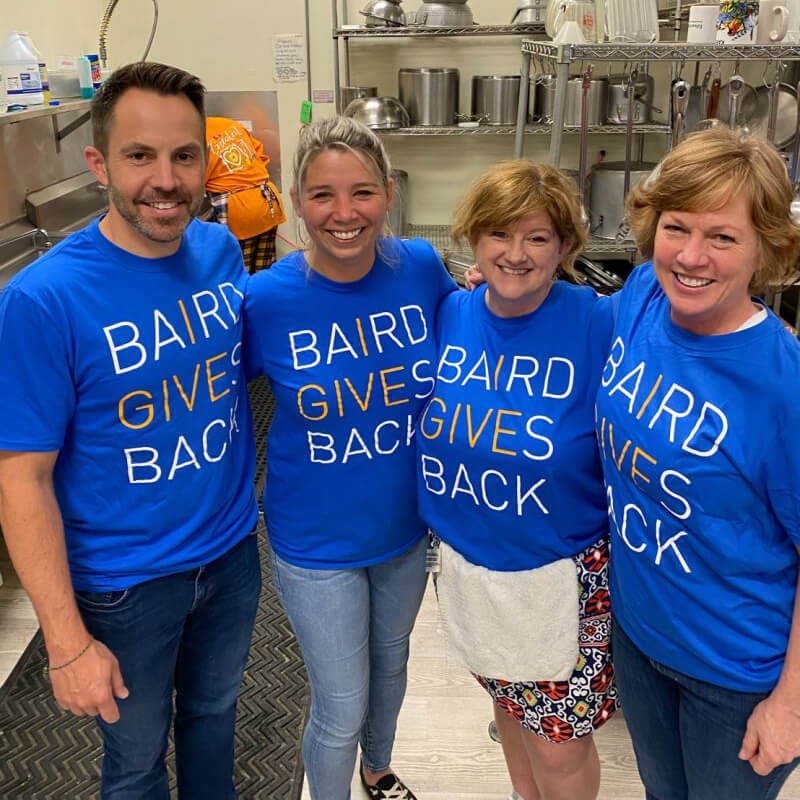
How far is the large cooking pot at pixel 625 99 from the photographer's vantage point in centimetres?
330

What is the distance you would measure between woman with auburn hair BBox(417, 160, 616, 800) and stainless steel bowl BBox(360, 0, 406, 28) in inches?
93.4

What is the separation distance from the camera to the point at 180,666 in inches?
55.6

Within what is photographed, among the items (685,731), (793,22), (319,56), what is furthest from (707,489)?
(319,56)

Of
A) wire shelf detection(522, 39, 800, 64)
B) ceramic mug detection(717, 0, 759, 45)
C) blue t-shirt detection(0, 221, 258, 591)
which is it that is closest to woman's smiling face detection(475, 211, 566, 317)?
blue t-shirt detection(0, 221, 258, 591)

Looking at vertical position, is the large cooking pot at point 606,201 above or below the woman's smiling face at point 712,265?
below

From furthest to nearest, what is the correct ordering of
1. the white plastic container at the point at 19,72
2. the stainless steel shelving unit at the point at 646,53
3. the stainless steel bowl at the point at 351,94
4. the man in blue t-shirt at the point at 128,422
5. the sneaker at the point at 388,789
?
the stainless steel bowl at the point at 351,94
the white plastic container at the point at 19,72
the stainless steel shelving unit at the point at 646,53
the sneaker at the point at 388,789
the man in blue t-shirt at the point at 128,422

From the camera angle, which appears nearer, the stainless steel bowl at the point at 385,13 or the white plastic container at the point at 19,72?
the white plastic container at the point at 19,72

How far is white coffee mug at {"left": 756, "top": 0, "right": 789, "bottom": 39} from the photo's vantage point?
2232 millimetres

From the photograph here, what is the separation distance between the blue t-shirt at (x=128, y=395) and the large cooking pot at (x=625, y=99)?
253cm

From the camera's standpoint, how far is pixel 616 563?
118 cm

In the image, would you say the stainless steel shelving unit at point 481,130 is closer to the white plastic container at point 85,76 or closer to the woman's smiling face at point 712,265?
the white plastic container at point 85,76

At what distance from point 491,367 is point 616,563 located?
1.15 ft

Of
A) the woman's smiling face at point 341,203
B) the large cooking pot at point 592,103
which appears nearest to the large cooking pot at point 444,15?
the large cooking pot at point 592,103

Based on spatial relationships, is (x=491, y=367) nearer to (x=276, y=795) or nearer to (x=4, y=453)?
(x=4, y=453)
